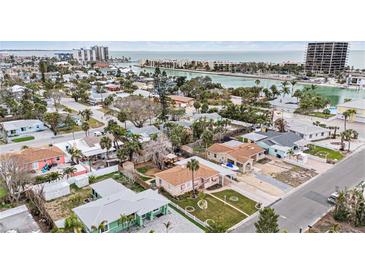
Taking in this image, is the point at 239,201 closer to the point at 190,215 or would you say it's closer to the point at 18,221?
the point at 190,215

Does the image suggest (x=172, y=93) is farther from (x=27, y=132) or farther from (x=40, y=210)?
(x=40, y=210)

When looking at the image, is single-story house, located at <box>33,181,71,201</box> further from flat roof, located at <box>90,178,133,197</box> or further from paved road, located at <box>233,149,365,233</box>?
paved road, located at <box>233,149,365,233</box>

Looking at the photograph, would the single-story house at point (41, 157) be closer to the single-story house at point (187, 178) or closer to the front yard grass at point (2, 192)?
the front yard grass at point (2, 192)

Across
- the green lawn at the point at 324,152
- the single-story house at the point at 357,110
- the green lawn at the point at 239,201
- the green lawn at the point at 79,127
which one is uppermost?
the single-story house at the point at 357,110

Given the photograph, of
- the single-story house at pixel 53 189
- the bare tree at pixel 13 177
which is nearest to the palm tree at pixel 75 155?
the single-story house at pixel 53 189

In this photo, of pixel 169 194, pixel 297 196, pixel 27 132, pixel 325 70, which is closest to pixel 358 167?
pixel 297 196

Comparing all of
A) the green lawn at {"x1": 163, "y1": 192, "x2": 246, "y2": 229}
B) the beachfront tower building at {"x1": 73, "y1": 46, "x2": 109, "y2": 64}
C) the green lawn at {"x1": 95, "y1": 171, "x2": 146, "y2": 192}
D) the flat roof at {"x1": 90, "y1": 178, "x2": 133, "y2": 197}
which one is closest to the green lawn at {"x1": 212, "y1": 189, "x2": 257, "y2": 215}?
the green lawn at {"x1": 163, "y1": 192, "x2": 246, "y2": 229}

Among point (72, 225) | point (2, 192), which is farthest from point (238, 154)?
point (2, 192)
